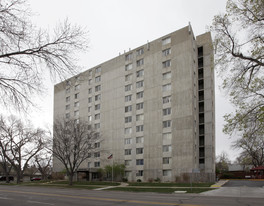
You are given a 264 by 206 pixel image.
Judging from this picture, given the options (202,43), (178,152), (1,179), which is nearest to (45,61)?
(178,152)

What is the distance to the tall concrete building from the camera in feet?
161

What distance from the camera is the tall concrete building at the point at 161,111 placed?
49.0 meters

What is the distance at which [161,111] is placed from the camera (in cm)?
5219

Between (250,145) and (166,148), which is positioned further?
(250,145)

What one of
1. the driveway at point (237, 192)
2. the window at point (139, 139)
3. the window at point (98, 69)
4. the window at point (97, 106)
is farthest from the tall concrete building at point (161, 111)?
the driveway at point (237, 192)

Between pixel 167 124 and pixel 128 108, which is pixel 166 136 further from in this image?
pixel 128 108

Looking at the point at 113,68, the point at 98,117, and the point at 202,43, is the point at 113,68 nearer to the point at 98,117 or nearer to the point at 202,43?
the point at 98,117

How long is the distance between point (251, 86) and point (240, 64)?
4.63ft

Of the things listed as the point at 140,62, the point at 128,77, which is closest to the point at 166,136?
the point at 128,77

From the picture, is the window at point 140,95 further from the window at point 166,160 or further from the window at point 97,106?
the window at point 166,160

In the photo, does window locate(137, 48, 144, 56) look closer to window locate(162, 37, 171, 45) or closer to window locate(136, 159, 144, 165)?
window locate(162, 37, 171, 45)

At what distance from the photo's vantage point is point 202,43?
185ft

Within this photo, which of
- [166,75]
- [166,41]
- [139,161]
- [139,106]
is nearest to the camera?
[166,75]

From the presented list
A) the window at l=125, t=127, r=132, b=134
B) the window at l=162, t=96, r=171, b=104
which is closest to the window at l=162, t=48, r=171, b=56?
the window at l=162, t=96, r=171, b=104
